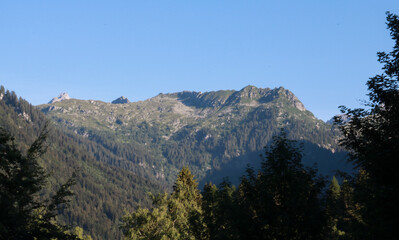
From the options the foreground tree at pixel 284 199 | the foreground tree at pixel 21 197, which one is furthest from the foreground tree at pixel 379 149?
the foreground tree at pixel 21 197

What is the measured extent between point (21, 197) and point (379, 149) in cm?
1805

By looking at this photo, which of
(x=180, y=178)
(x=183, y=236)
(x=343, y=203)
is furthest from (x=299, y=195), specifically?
(x=343, y=203)

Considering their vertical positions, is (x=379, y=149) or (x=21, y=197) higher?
(x=379, y=149)

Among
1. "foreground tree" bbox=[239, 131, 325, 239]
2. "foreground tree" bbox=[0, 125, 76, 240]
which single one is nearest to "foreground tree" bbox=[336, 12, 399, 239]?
"foreground tree" bbox=[239, 131, 325, 239]

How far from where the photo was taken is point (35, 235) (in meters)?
18.6

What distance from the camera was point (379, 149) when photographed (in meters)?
19.4

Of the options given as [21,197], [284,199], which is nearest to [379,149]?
[284,199]

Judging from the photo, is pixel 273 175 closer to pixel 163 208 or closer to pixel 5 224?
pixel 5 224

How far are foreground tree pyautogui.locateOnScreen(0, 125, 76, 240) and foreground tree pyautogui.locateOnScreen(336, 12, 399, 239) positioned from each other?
15.3 metres

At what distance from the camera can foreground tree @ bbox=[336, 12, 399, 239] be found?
1792cm

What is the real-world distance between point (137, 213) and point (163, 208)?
3.55 meters

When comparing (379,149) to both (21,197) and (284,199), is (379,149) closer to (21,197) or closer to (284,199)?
(284,199)

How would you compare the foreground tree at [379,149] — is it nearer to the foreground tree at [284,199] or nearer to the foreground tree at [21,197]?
the foreground tree at [284,199]

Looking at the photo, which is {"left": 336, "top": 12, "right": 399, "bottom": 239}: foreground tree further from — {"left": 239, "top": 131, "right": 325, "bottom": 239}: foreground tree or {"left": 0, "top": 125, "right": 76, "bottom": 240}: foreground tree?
{"left": 0, "top": 125, "right": 76, "bottom": 240}: foreground tree
